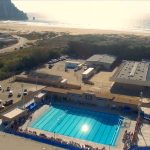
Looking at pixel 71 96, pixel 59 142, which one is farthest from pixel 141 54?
pixel 59 142

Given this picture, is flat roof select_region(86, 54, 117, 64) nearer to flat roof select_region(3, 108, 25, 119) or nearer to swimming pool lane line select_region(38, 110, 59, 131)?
swimming pool lane line select_region(38, 110, 59, 131)

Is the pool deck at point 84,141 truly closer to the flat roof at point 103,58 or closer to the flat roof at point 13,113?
the flat roof at point 13,113

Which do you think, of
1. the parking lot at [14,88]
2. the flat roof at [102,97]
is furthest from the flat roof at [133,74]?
the parking lot at [14,88]

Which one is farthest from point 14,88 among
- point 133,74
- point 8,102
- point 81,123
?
point 133,74

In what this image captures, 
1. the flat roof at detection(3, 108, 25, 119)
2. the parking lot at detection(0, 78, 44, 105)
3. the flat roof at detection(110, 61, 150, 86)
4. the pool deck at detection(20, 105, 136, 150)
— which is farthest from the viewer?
the flat roof at detection(110, 61, 150, 86)

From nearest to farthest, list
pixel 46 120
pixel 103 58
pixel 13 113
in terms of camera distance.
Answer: pixel 13 113
pixel 46 120
pixel 103 58

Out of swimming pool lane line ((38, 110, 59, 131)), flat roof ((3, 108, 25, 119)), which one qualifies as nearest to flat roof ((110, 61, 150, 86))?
swimming pool lane line ((38, 110, 59, 131))

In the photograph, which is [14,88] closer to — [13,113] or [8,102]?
[8,102]
